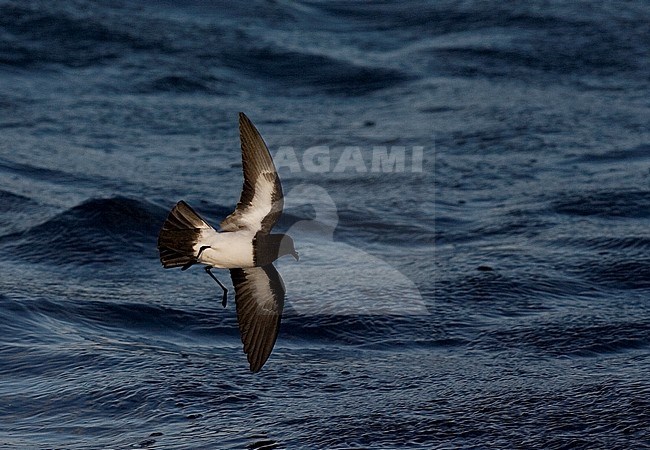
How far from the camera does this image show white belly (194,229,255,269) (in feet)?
12.6

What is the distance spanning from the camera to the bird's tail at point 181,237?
3848 mm

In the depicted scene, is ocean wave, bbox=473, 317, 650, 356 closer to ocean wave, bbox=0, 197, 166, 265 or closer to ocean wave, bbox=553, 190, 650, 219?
ocean wave, bbox=553, 190, 650, 219

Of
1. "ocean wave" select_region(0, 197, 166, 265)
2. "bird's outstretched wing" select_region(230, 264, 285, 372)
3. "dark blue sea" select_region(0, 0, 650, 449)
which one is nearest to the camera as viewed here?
"bird's outstretched wing" select_region(230, 264, 285, 372)

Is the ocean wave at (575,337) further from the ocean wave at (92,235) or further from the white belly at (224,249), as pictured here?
the ocean wave at (92,235)

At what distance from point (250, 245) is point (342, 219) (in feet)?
10.3

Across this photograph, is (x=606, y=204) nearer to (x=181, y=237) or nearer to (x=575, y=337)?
(x=575, y=337)

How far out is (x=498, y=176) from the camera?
7617 mm

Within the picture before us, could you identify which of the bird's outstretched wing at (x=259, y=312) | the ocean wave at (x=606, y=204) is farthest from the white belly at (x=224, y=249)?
the ocean wave at (x=606, y=204)

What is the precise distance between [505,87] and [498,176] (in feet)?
6.44

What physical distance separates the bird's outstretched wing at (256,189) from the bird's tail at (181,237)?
0.50 feet

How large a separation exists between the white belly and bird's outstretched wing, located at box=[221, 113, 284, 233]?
9 centimetres

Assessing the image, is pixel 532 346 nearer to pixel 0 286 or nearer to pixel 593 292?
pixel 593 292

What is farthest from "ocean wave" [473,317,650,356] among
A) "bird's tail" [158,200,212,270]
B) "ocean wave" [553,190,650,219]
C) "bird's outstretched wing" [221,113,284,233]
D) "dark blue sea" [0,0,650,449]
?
"bird's tail" [158,200,212,270]

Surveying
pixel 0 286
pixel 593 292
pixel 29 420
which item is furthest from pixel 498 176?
pixel 29 420
